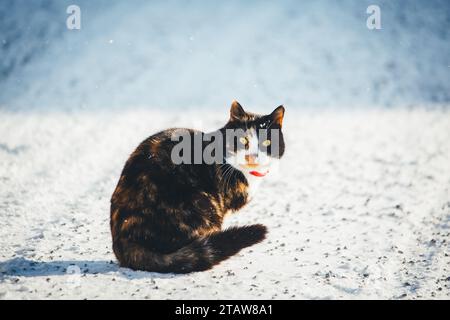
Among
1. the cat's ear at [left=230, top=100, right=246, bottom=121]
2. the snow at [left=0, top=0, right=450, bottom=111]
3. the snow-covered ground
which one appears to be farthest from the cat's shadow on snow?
the snow at [left=0, top=0, right=450, bottom=111]

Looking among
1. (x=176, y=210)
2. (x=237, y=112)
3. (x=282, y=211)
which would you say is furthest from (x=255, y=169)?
(x=282, y=211)

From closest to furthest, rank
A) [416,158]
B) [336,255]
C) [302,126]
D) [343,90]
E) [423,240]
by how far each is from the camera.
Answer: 1. [336,255]
2. [423,240]
3. [416,158]
4. [302,126]
5. [343,90]

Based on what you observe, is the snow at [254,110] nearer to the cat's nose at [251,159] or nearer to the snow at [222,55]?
the snow at [222,55]

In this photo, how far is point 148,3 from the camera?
42.2 feet

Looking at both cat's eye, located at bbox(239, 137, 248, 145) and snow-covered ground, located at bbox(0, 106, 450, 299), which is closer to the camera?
snow-covered ground, located at bbox(0, 106, 450, 299)

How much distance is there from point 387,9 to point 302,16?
2.32 metres

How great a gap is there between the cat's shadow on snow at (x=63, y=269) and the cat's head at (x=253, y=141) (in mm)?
967

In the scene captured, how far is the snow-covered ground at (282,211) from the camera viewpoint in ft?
10.3

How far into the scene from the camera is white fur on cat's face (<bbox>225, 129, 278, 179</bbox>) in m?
3.20

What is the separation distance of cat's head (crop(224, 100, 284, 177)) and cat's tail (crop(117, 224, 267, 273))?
1.62 ft

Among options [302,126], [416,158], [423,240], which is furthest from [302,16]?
[423,240]

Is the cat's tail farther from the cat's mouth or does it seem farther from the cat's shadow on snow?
the cat's mouth

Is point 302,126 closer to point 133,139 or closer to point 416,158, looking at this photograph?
point 416,158

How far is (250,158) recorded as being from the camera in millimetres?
3188
